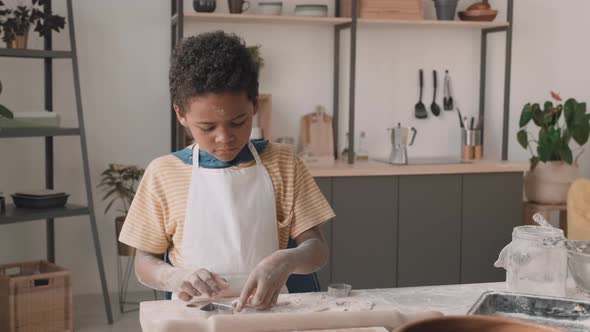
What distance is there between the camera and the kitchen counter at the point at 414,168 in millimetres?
4090

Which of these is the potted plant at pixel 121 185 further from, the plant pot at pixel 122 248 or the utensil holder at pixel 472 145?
the utensil holder at pixel 472 145

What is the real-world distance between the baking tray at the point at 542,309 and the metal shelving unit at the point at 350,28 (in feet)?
9.80

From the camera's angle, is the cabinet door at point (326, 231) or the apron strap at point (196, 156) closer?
the apron strap at point (196, 156)

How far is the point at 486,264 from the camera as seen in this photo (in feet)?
14.6

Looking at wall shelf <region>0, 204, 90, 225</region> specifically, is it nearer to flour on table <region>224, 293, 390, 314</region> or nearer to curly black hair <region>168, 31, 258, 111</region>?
curly black hair <region>168, 31, 258, 111</region>

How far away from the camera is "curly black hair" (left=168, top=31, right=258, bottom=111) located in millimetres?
1568

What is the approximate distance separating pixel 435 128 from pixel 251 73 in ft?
10.8

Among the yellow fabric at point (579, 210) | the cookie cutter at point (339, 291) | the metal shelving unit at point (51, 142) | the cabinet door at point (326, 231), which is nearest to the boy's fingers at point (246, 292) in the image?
→ the cookie cutter at point (339, 291)

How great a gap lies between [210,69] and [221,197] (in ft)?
1.01

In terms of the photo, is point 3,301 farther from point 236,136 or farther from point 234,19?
point 236,136

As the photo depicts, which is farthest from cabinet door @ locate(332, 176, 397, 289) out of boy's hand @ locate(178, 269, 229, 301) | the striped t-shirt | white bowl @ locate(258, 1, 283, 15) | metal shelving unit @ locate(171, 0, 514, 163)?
boy's hand @ locate(178, 269, 229, 301)

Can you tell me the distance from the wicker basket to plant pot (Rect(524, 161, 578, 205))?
261 centimetres

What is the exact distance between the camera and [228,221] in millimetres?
1737

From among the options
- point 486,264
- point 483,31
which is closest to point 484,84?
point 483,31
